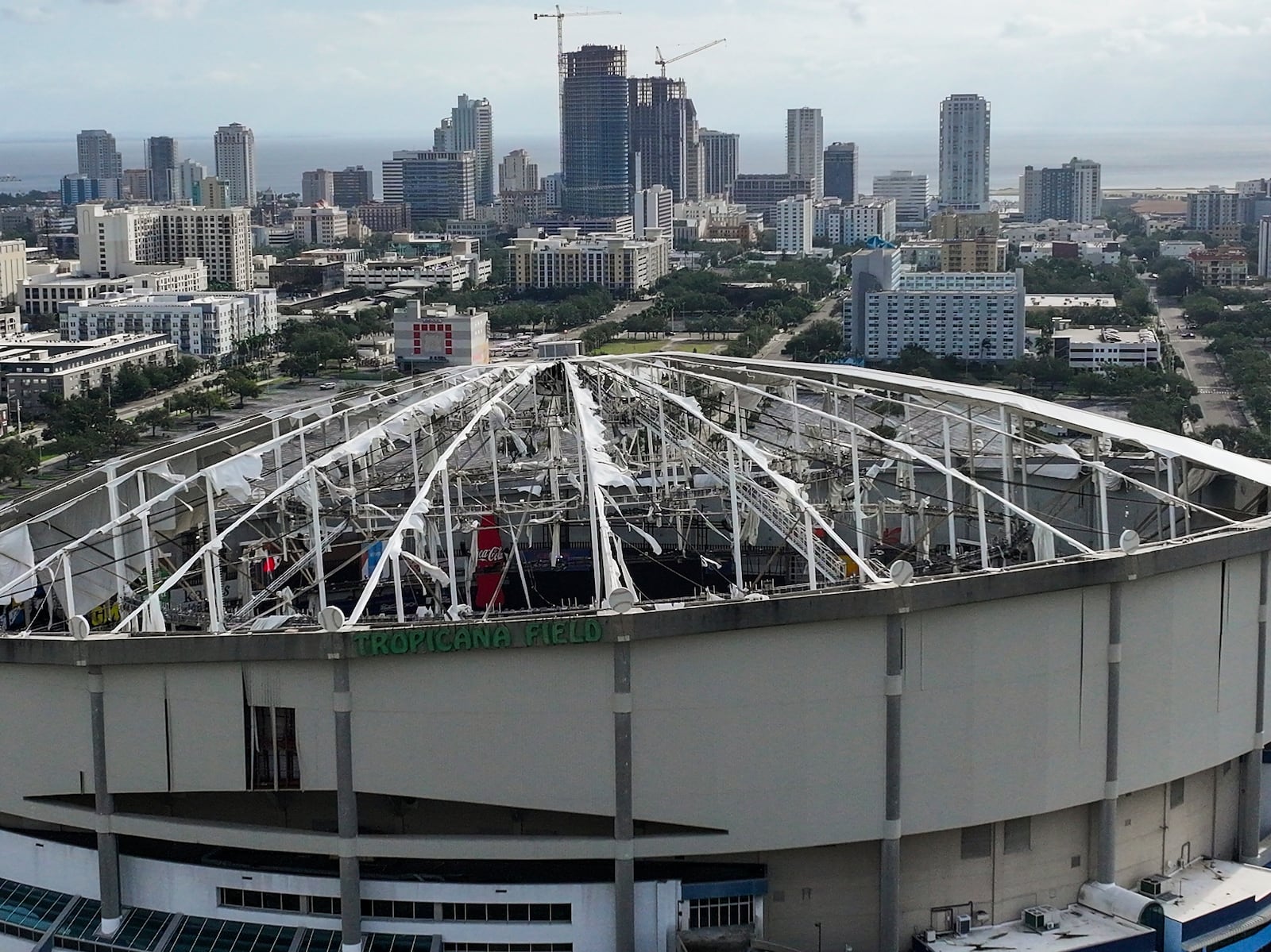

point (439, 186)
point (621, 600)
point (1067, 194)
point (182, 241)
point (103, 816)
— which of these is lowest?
point (103, 816)

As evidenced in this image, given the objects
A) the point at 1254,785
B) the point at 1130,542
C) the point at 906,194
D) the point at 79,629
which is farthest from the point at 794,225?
the point at 79,629

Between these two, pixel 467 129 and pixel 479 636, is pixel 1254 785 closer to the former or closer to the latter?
pixel 479 636

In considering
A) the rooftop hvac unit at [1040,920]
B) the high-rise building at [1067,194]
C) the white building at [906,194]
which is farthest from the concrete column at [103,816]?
the white building at [906,194]

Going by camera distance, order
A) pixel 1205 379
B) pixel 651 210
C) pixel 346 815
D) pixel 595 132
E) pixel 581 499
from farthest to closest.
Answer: pixel 595 132
pixel 651 210
pixel 1205 379
pixel 581 499
pixel 346 815

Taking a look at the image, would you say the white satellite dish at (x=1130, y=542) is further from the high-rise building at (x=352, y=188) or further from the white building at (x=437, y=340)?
the high-rise building at (x=352, y=188)

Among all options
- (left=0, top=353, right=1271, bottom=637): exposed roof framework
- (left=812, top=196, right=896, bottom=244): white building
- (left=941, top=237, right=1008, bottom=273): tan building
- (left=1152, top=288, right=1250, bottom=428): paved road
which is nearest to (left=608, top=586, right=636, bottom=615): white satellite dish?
(left=0, top=353, right=1271, bottom=637): exposed roof framework

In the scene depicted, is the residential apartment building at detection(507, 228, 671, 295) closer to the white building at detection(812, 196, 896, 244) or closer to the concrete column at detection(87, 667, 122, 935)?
the white building at detection(812, 196, 896, 244)

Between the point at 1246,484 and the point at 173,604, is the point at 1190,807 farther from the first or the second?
the point at 173,604
